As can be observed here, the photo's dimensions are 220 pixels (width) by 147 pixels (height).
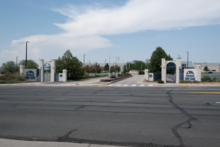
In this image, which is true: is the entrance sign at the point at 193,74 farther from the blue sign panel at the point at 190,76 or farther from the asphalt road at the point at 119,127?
the asphalt road at the point at 119,127

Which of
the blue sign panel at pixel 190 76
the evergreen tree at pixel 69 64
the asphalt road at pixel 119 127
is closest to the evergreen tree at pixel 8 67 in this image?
the evergreen tree at pixel 69 64

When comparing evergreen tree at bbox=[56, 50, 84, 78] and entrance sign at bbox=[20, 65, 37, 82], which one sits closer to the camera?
entrance sign at bbox=[20, 65, 37, 82]

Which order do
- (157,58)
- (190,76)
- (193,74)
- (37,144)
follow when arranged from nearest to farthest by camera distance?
(37,144)
(193,74)
(190,76)
(157,58)

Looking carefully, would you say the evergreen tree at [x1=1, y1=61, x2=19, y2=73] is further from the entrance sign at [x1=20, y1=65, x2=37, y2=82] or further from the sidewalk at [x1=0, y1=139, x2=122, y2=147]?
the sidewalk at [x1=0, y1=139, x2=122, y2=147]

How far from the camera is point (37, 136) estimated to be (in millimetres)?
5523

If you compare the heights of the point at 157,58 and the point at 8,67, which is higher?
the point at 157,58

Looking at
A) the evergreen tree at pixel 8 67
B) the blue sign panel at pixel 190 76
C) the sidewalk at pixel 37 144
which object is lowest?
the sidewalk at pixel 37 144

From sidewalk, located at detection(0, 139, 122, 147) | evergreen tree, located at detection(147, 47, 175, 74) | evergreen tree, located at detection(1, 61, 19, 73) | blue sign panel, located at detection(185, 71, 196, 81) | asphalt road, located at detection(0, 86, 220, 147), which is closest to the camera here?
sidewalk, located at detection(0, 139, 122, 147)

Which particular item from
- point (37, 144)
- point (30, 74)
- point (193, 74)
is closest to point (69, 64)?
point (30, 74)

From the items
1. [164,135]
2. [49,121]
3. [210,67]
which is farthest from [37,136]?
[210,67]

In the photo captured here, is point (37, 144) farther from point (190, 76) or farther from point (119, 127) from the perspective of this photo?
point (190, 76)

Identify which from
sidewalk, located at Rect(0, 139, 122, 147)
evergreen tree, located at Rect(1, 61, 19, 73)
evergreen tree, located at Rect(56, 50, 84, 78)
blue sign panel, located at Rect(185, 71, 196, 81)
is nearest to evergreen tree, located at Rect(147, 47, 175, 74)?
blue sign panel, located at Rect(185, 71, 196, 81)

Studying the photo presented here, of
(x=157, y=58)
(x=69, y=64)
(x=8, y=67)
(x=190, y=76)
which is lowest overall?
(x=190, y=76)

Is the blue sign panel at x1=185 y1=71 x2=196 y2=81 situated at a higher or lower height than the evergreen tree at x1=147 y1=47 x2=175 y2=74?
lower
